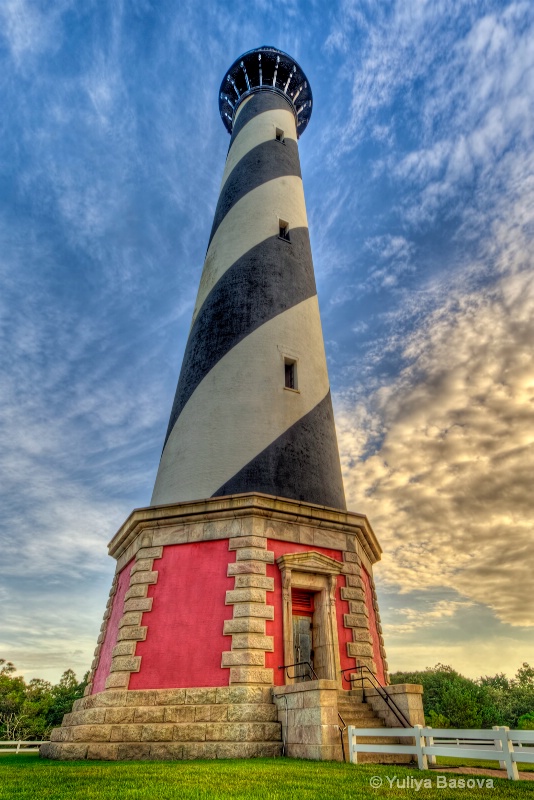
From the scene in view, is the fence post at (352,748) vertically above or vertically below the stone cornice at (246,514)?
below

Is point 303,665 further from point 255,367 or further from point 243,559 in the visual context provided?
point 255,367

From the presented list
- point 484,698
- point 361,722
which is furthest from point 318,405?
point 484,698

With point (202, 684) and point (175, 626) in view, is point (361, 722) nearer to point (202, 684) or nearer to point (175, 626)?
point (202, 684)

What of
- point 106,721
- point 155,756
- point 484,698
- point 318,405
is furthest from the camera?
point 484,698

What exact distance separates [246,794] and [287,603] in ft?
17.7

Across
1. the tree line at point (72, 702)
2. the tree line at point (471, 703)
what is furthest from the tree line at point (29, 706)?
the tree line at point (471, 703)

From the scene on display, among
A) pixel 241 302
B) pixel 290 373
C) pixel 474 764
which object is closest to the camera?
pixel 474 764

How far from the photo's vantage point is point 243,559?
9.71 meters

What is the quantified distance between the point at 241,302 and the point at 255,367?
2.00 meters

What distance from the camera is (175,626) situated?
377 inches

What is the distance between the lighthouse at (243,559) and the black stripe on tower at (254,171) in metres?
0.51

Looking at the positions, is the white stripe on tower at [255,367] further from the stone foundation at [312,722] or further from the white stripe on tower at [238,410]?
the stone foundation at [312,722]

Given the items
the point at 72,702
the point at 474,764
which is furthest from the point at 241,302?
the point at 72,702

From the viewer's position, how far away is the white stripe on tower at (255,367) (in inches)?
448
